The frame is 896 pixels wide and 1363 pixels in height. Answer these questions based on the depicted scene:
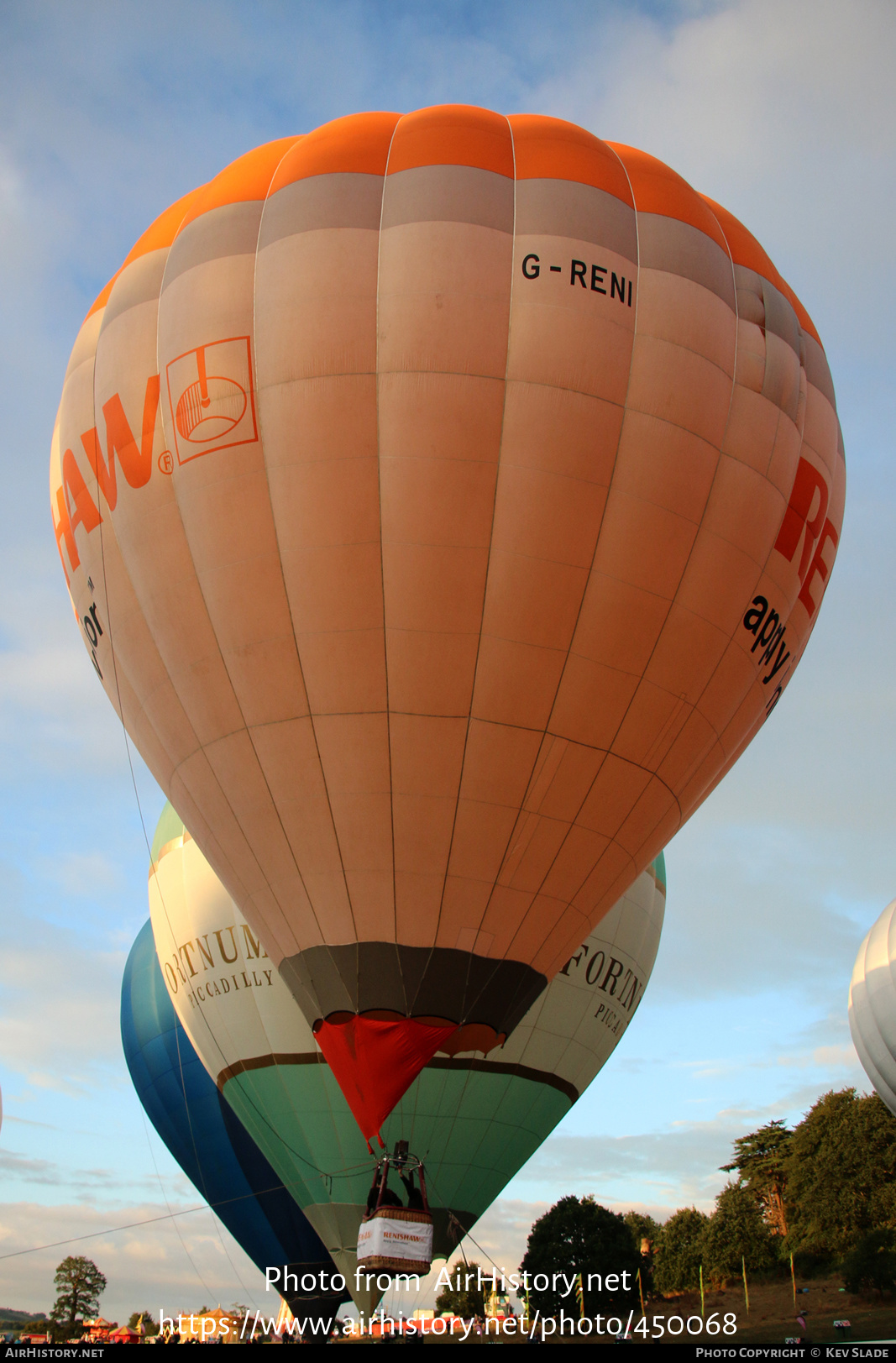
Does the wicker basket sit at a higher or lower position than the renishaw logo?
lower

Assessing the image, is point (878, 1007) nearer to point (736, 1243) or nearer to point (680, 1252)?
point (736, 1243)

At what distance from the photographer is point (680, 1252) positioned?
32375 millimetres

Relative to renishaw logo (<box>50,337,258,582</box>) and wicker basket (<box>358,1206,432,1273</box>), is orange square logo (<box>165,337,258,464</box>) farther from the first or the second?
wicker basket (<box>358,1206,432,1273</box>)

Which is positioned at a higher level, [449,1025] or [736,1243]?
[449,1025]

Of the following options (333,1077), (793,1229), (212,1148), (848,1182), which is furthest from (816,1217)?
(333,1077)

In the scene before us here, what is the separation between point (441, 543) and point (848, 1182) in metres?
25.8

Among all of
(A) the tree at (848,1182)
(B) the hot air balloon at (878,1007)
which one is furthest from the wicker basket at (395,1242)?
(A) the tree at (848,1182)

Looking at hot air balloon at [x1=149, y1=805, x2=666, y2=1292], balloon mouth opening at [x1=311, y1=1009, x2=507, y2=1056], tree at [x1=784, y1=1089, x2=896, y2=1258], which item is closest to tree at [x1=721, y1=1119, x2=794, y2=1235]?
tree at [x1=784, y1=1089, x2=896, y2=1258]

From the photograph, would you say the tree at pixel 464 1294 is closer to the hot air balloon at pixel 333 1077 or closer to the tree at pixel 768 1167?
the hot air balloon at pixel 333 1077

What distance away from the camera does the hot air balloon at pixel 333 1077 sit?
12344 mm

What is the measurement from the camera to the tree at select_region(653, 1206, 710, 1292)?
31375 millimetres

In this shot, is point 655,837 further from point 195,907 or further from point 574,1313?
point 574,1313

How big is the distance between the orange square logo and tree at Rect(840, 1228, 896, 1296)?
908 inches

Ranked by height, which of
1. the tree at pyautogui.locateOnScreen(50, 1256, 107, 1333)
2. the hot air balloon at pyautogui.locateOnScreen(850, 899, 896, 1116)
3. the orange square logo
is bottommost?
the tree at pyautogui.locateOnScreen(50, 1256, 107, 1333)
